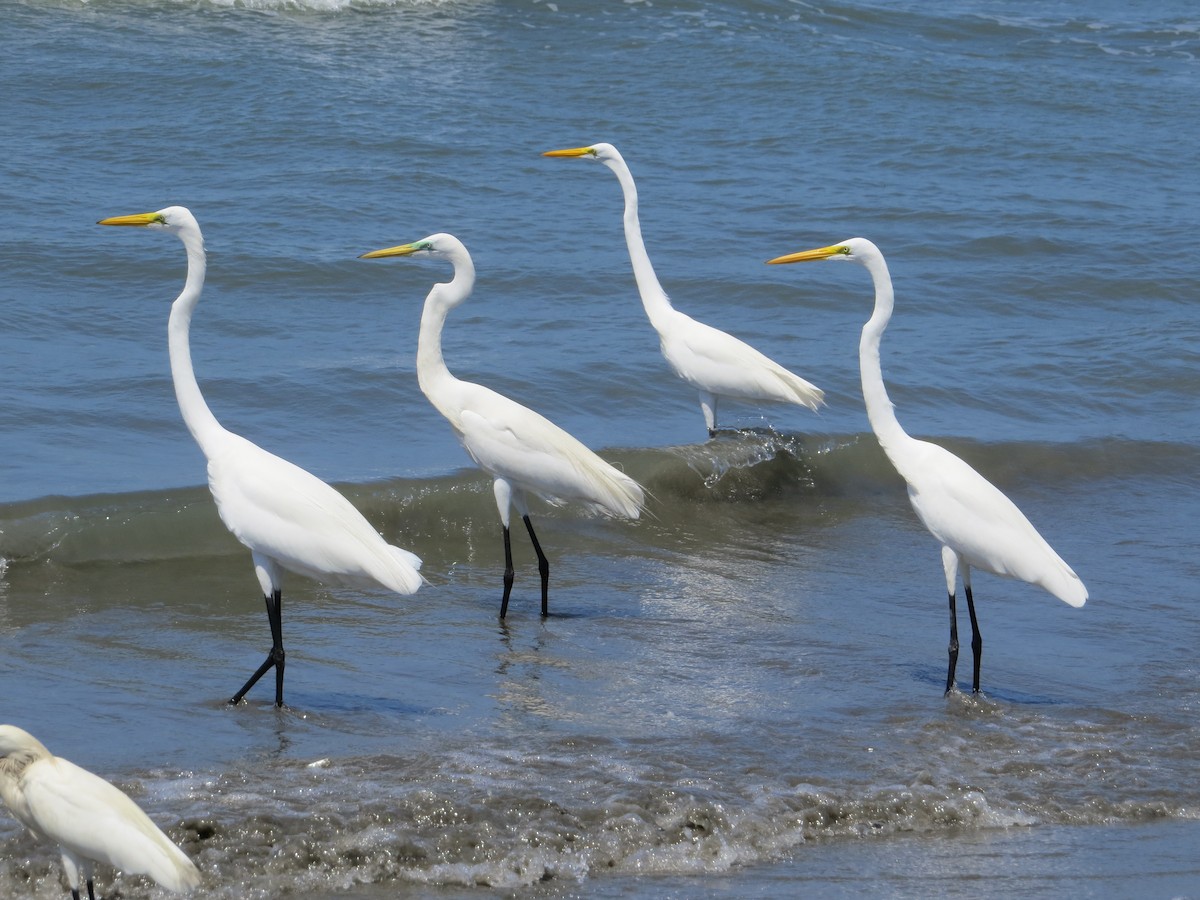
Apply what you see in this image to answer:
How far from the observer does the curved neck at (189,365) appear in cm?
611

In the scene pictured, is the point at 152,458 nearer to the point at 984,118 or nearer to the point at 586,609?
the point at 586,609

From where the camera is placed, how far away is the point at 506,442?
729cm

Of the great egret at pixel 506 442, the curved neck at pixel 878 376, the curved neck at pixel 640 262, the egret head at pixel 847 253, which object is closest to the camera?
the curved neck at pixel 878 376

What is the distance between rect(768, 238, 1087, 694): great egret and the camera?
246 inches

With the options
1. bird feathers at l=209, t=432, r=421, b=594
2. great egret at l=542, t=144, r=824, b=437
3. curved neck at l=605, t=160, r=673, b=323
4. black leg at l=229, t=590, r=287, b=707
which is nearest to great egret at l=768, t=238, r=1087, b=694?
bird feathers at l=209, t=432, r=421, b=594

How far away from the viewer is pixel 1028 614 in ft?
24.3

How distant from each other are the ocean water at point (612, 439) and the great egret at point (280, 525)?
468mm

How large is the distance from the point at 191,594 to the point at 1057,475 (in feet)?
17.6

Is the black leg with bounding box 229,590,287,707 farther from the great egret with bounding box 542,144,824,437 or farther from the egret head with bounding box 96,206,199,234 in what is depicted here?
the great egret with bounding box 542,144,824,437

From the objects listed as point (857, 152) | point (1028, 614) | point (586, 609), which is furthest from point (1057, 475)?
point (857, 152)

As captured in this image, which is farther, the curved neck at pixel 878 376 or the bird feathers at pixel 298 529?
the curved neck at pixel 878 376

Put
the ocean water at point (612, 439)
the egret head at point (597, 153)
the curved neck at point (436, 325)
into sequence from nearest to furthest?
the ocean water at point (612, 439)
the curved neck at point (436, 325)
the egret head at point (597, 153)

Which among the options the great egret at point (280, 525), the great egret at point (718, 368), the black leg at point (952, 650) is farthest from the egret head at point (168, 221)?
the great egret at point (718, 368)

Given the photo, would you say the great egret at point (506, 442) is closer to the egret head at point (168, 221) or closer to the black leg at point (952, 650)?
the egret head at point (168, 221)
